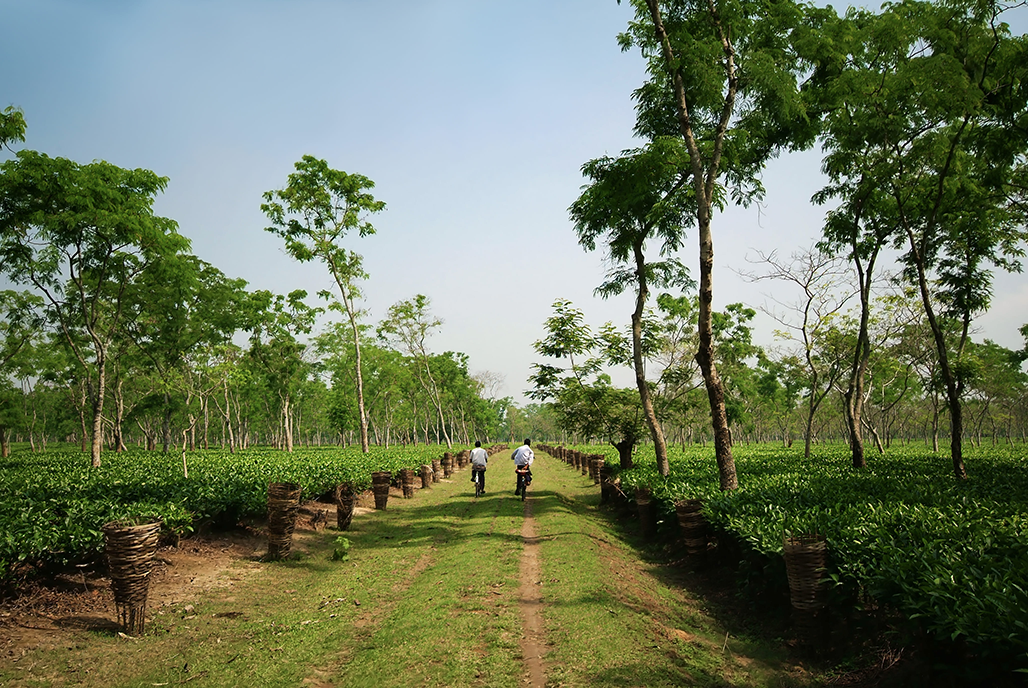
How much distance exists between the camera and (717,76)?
38.9 ft

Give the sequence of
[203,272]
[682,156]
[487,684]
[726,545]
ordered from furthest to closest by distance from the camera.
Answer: [203,272] < [682,156] < [726,545] < [487,684]

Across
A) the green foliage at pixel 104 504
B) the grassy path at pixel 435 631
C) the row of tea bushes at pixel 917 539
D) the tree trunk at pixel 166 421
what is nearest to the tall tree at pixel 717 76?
the row of tea bushes at pixel 917 539

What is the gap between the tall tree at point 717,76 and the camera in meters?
11.3

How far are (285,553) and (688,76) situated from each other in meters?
13.2

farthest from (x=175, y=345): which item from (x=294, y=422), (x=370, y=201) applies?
(x=294, y=422)

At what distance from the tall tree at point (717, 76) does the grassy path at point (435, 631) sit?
4.55m

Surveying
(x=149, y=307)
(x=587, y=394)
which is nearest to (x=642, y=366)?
(x=587, y=394)

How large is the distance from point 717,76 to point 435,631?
40.2 feet

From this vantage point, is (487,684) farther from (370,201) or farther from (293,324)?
(293,324)

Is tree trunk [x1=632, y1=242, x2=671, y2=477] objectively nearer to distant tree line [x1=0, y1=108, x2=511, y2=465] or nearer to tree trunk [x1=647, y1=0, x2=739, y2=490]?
tree trunk [x1=647, y1=0, x2=739, y2=490]

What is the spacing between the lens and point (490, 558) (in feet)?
32.3

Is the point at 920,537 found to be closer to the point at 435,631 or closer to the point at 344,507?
the point at 435,631

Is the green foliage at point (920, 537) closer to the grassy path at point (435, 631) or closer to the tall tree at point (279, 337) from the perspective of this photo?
the grassy path at point (435, 631)

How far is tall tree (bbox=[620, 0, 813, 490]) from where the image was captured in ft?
37.0
